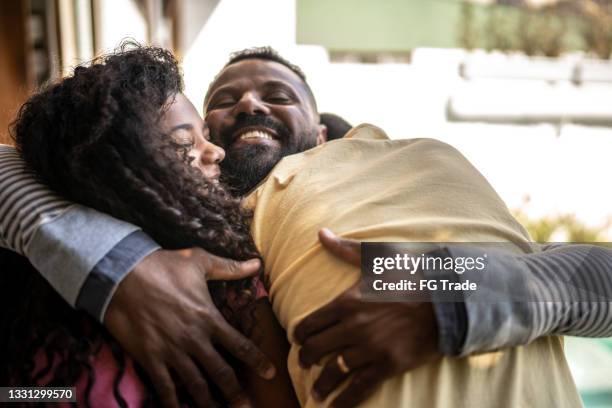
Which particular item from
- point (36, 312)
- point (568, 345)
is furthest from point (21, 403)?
point (568, 345)

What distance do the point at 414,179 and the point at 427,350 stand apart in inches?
11.9

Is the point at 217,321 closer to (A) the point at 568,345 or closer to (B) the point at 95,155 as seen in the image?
(B) the point at 95,155

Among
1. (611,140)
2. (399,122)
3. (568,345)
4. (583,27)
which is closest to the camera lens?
(583,27)

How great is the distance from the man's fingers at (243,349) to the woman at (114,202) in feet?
0.11

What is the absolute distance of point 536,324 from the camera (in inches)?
33.5

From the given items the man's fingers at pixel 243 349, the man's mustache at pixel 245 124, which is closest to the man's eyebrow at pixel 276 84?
the man's mustache at pixel 245 124

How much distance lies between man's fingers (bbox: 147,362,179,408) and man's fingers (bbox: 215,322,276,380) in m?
0.09

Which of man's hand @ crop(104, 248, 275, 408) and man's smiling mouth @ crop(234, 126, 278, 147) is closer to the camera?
man's hand @ crop(104, 248, 275, 408)

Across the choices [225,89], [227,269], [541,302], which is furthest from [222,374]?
[225,89]

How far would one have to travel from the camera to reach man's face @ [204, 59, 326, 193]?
4.41 ft

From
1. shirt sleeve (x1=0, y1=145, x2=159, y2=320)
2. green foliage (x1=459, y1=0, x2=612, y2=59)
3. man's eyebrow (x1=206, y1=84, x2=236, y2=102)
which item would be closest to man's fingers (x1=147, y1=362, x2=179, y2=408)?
shirt sleeve (x1=0, y1=145, x2=159, y2=320)

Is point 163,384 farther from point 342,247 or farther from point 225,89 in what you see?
point 225,89

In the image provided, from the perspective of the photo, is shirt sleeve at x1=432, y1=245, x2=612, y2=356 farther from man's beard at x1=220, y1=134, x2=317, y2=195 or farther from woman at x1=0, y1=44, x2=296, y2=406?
man's beard at x1=220, y1=134, x2=317, y2=195

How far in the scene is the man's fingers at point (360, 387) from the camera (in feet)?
2.74
